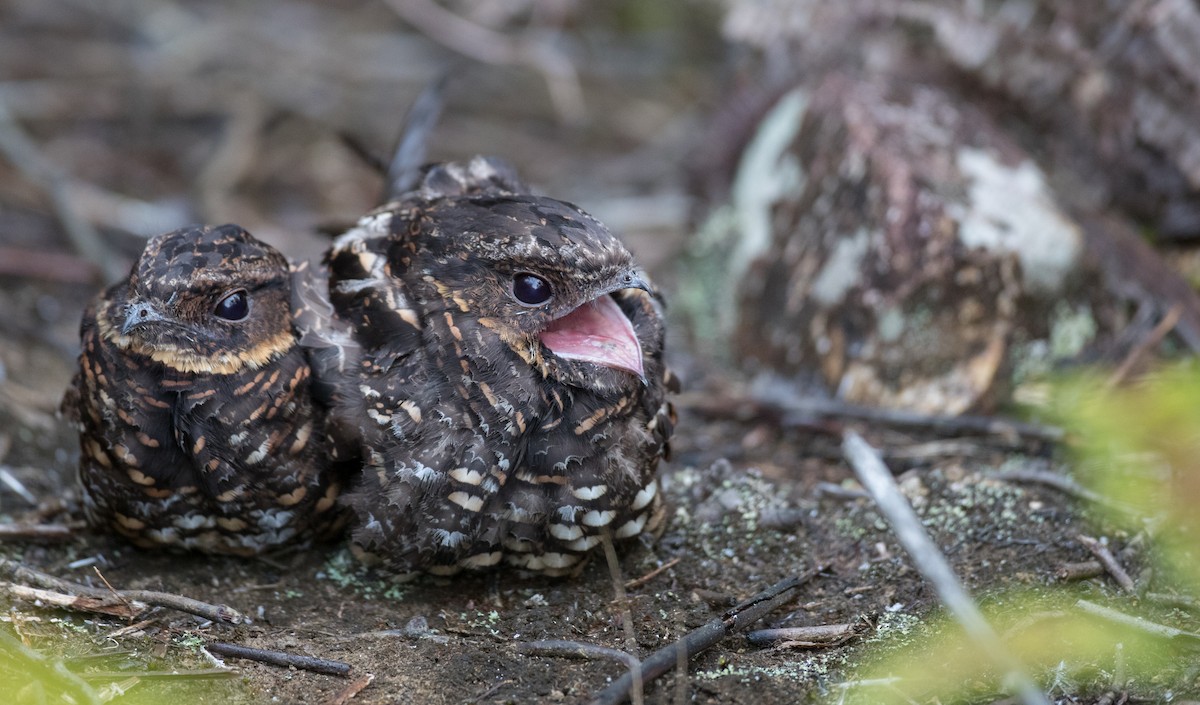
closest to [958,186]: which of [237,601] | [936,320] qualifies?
[936,320]

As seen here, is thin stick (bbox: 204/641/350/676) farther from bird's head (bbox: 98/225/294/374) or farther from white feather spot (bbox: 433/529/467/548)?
bird's head (bbox: 98/225/294/374)

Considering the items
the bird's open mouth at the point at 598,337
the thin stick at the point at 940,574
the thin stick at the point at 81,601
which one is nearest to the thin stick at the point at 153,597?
the thin stick at the point at 81,601

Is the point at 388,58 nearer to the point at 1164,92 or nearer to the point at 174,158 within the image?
the point at 174,158

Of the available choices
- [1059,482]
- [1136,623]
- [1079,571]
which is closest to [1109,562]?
[1079,571]

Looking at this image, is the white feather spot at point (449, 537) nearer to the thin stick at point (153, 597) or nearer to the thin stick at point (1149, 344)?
the thin stick at point (153, 597)

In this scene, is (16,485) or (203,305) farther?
(16,485)

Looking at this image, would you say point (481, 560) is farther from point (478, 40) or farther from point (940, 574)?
point (478, 40)

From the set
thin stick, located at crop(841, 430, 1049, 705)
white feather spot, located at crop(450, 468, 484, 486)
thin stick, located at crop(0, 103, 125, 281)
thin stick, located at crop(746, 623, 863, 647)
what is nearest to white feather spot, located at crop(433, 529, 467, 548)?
white feather spot, located at crop(450, 468, 484, 486)
